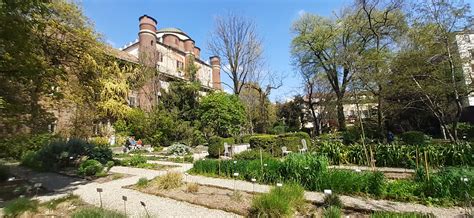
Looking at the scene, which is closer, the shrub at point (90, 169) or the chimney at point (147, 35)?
the shrub at point (90, 169)

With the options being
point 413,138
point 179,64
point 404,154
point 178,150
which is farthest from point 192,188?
point 179,64

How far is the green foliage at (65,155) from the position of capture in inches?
482

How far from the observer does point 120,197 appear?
6.98 meters

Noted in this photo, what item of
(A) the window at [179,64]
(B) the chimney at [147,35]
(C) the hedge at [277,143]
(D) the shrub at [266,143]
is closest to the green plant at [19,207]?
(D) the shrub at [266,143]

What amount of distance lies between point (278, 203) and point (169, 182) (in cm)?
389

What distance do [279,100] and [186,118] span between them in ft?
68.0

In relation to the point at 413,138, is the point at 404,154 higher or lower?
lower

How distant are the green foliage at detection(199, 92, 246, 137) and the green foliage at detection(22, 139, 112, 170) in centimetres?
1301

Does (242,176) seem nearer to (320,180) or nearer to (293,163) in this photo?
(293,163)

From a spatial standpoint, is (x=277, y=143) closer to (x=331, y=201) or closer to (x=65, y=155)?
(x=331, y=201)

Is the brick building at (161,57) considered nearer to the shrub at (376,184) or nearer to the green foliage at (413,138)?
the green foliage at (413,138)

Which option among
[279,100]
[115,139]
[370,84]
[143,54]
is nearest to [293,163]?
[370,84]

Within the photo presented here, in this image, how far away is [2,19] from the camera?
246 inches

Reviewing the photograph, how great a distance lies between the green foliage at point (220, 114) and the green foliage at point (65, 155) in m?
13.0
